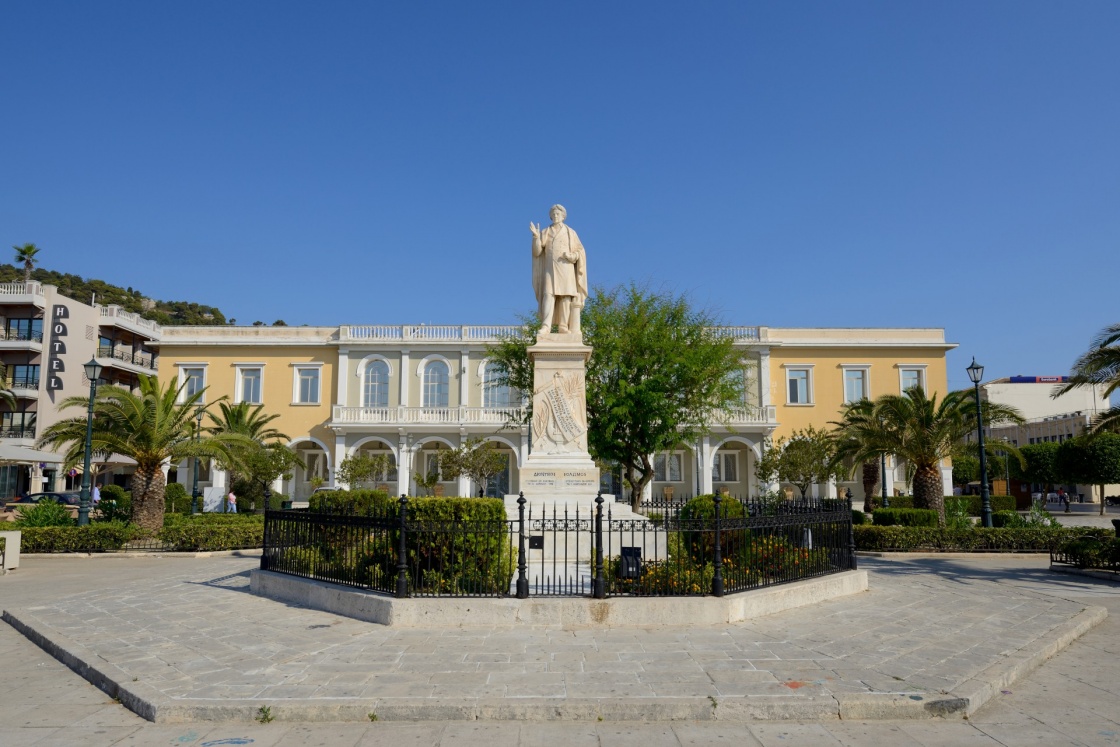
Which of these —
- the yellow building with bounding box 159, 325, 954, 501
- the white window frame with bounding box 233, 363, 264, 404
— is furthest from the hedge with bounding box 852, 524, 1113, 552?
the white window frame with bounding box 233, 363, 264, 404

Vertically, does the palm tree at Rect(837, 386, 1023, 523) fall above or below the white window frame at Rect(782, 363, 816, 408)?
below

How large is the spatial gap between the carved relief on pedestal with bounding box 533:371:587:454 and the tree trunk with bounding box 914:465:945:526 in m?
13.0

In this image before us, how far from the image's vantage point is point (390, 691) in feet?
18.8

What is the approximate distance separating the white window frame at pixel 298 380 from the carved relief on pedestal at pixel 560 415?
29.6 metres

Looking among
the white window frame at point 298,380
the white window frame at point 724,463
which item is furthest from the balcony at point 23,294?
the white window frame at point 724,463

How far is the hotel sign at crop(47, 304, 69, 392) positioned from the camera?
42.7m

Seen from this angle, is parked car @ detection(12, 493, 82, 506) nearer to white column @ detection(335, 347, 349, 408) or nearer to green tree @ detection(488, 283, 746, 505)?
white column @ detection(335, 347, 349, 408)

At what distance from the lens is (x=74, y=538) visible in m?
17.3

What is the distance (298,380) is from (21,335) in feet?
58.4

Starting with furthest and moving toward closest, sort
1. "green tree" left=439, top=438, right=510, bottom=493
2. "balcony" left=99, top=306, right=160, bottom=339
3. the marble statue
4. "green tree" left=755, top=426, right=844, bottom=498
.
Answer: "balcony" left=99, top=306, right=160, bottom=339, "green tree" left=439, top=438, right=510, bottom=493, "green tree" left=755, top=426, right=844, bottom=498, the marble statue

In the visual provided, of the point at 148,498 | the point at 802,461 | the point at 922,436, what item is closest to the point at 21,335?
the point at 148,498

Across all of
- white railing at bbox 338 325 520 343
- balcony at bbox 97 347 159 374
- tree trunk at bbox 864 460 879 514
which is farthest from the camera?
balcony at bbox 97 347 159 374

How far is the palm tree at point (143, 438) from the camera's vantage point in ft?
63.6

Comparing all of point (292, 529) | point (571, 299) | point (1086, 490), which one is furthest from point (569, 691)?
point (1086, 490)
